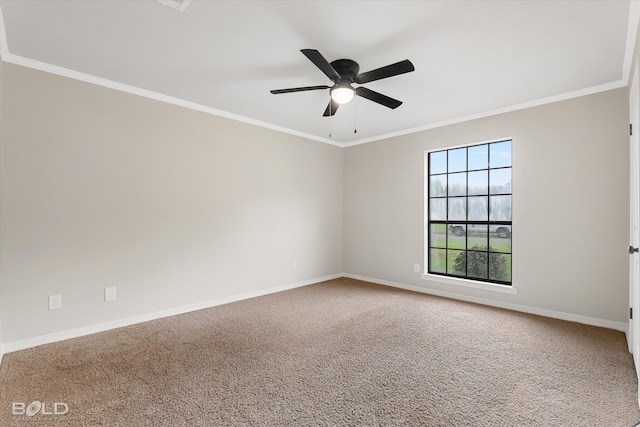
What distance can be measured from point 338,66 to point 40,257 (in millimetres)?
3113

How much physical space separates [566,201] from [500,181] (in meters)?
0.80

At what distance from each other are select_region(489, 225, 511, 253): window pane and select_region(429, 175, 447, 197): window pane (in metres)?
0.87

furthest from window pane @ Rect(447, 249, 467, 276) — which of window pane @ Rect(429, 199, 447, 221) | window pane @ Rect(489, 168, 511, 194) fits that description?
window pane @ Rect(489, 168, 511, 194)

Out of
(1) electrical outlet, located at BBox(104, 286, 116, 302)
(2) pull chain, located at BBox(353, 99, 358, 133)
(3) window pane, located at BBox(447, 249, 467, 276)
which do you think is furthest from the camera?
(3) window pane, located at BBox(447, 249, 467, 276)

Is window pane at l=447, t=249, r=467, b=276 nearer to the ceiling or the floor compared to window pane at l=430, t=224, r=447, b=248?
nearer to the floor

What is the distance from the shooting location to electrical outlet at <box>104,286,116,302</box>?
10.2 feet

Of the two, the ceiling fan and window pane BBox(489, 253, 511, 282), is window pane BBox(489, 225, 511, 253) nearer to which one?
window pane BBox(489, 253, 511, 282)

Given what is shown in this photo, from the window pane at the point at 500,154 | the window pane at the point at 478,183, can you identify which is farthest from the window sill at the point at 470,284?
the window pane at the point at 500,154

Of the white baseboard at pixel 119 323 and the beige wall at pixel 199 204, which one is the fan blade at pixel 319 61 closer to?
the beige wall at pixel 199 204

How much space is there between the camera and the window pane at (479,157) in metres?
4.25

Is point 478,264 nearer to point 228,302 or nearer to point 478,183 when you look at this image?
point 478,183

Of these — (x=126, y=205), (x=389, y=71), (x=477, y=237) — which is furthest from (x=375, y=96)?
(x=126, y=205)

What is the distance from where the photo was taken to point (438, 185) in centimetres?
473

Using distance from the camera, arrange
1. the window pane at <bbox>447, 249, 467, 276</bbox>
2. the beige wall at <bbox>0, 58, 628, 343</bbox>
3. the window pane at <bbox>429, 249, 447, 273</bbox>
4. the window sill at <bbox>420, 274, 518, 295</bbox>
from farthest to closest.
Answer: the window pane at <bbox>429, 249, 447, 273</bbox> → the window pane at <bbox>447, 249, 467, 276</bbox> → the window sill at <bbox>420, 274, 518, 295</bbox> → the beige wall at <bbox>0, 58, 628, 343</bbox>
